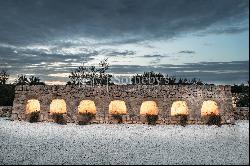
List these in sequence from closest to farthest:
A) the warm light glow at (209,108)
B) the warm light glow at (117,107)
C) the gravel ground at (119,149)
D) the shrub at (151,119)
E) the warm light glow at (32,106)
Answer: the gravel ground at (119,149) < the shrub at (151,119) < the warm light glow at (117,107) < the warm light glow at (209,108) < the warm light glow at (32,106)

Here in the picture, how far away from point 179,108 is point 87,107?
6885 mm

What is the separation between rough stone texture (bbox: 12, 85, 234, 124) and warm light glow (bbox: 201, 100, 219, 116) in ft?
2.07

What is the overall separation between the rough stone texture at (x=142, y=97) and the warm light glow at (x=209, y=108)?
0.63 metres

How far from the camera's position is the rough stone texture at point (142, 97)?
21.1m

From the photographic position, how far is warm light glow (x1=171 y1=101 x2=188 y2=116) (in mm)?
21342

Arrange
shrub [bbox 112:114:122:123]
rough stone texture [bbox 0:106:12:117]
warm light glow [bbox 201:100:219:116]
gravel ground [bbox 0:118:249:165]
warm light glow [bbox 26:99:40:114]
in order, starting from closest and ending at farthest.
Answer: gravel ground [bbox 0:118:249:165] < shrub [bbox 112:114:122:123] < warm light glow [bbox 201:100:219:116] < warm light glow [bbox 26:99:40:114] < rough stone texture [bbox 0:106:12:117]

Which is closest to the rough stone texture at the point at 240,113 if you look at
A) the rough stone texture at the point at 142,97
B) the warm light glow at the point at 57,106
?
the rough stone texture at the point at 142,97

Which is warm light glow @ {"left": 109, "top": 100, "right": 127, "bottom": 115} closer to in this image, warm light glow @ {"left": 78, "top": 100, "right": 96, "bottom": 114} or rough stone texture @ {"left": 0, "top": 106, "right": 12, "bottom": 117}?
warm light glow @ {"left": 78, "top": 100, "right": 96, "bottom": 114}

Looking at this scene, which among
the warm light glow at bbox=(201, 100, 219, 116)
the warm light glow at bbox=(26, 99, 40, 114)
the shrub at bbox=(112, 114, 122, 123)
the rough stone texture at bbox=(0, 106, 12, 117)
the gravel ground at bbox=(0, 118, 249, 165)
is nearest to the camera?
the gravel ground at bbox=(0, 118, 249, 165)

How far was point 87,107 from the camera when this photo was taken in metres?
22.0

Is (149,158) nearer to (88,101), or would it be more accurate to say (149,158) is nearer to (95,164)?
(95,164)

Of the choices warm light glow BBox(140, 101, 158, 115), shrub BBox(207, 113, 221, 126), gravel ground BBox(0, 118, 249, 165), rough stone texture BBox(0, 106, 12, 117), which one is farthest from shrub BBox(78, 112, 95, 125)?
shrub BBox(207, 113, 221, 126)

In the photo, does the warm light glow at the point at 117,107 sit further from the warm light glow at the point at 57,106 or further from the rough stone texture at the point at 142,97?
the warm light glow at the point at 57,106

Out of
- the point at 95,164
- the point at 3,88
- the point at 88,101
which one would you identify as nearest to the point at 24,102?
the point at 88,101
